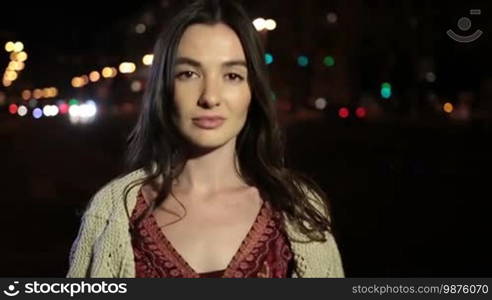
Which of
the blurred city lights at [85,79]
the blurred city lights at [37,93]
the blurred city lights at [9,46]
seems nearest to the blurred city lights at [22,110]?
the blurred city lights at [9,46]

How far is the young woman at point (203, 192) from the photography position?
2617mm

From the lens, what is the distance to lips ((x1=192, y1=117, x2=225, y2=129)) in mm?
2719

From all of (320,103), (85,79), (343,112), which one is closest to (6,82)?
(85,79)

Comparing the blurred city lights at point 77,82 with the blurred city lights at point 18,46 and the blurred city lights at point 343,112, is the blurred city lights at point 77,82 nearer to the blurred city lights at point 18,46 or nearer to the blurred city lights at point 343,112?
the blurred city lights at point 18,46

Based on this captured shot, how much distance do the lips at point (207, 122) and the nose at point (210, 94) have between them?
0.05 m

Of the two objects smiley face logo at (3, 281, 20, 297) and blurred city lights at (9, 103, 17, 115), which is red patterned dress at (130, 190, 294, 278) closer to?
smiley face logo at (3, 281, 20, 297)

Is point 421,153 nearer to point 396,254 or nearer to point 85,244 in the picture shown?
point 396,254

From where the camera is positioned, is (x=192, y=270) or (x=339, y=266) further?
(x=339, y=266)

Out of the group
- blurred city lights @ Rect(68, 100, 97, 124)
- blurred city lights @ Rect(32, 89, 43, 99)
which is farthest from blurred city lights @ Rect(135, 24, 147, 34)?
blurred city lights @ Rect(68, 100, 97, 124)

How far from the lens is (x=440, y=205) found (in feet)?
40.5

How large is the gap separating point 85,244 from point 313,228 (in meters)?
0.77

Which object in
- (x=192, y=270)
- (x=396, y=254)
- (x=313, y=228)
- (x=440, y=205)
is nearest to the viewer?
(x=192, y=270)

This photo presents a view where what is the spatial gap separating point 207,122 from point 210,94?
0.10m

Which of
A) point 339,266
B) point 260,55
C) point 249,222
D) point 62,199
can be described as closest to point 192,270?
point 249,222
